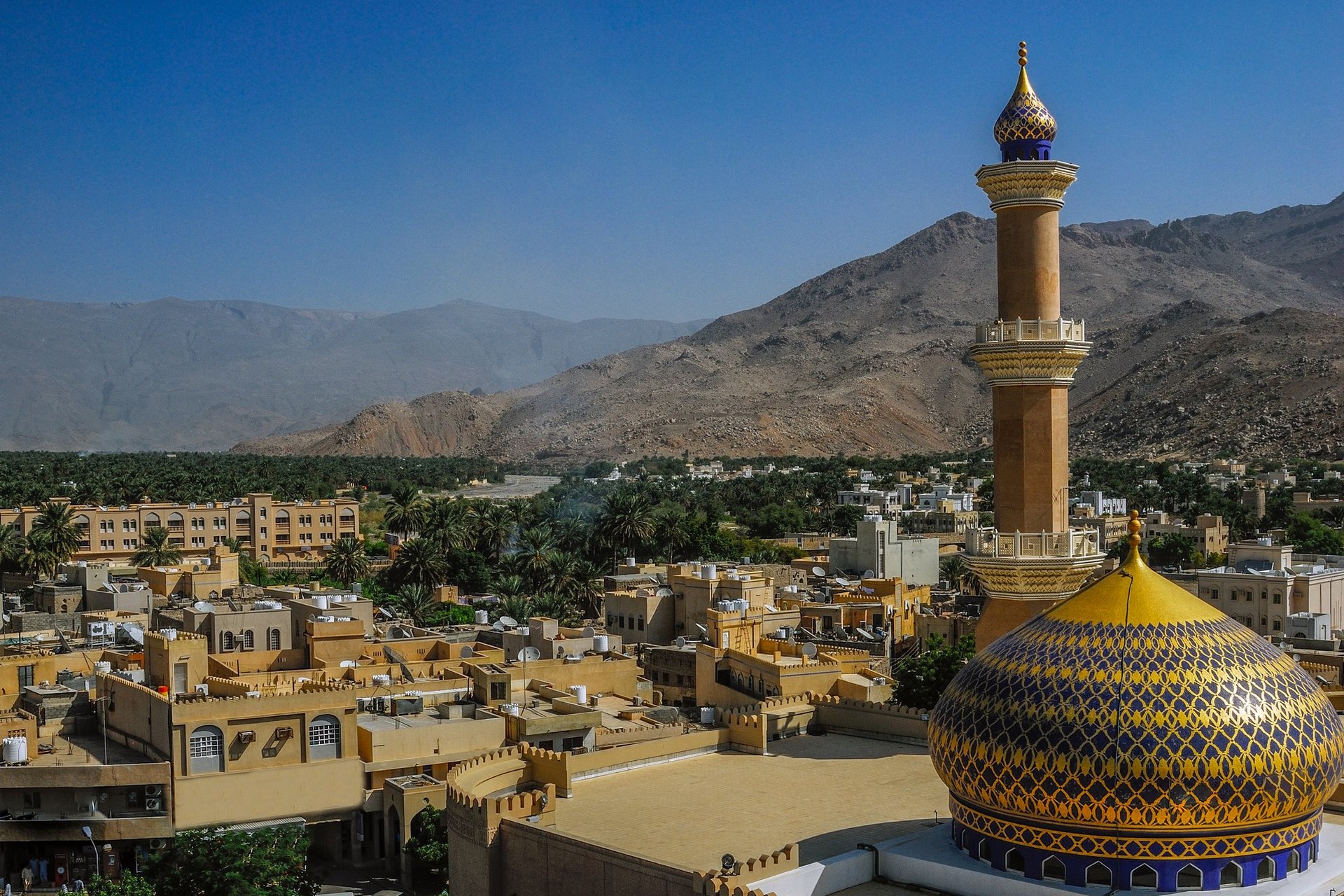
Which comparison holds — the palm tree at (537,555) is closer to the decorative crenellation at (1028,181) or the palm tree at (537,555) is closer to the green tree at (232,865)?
the green tree at (232,865)

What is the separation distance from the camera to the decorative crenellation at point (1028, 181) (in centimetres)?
1817

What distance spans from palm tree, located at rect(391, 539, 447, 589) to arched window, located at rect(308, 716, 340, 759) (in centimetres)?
2670

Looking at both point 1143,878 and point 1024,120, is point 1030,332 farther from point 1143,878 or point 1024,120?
point 1143,878

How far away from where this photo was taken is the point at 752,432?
158 meters

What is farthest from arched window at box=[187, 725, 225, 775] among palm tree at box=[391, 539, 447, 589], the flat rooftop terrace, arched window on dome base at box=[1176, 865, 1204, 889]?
palm tree at box=[391, 539, 447, 589]

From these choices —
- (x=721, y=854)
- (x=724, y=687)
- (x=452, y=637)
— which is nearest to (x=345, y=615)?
(x=452, y=637)

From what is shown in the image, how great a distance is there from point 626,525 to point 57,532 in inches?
768

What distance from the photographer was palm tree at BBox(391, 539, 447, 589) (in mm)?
49531

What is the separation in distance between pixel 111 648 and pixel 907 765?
758 inches

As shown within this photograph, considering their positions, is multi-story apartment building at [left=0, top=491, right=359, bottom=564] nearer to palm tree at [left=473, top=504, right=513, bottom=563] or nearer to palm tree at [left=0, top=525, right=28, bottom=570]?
palm tree at [left=473, top=504, right=513, bottom=563]

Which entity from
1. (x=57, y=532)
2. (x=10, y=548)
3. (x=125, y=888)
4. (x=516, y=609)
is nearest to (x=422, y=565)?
(x=516, y=609)

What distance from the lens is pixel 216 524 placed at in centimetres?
6506

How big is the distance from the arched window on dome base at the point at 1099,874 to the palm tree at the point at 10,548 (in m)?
44.5

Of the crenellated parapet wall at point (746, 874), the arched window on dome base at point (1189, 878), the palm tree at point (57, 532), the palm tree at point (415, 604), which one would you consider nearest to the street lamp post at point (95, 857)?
the crenellated parapet wall at point (746, 874)
